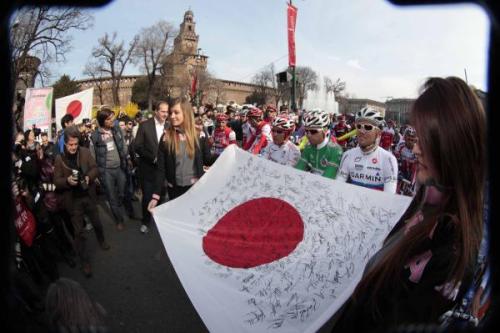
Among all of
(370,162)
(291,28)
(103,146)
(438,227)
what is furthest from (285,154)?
(291,28)

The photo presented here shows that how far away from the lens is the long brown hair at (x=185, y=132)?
14.9 ft

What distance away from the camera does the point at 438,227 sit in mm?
1324

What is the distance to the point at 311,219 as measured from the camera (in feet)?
10.0

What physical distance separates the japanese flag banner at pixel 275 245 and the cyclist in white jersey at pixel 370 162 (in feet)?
3.47

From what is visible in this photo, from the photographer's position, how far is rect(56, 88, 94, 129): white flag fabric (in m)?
9.99

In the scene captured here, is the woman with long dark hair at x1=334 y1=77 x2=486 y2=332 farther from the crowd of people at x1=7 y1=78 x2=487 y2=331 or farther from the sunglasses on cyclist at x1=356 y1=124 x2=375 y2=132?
the sunglasses on cyclist at x1=356 y1=124 x2=375 y2=132

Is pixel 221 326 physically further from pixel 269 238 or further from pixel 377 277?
pixel 377 277

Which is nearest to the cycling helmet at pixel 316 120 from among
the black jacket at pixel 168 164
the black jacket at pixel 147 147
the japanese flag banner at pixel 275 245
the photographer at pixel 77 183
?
the japanese flag banner at pixel 275 245

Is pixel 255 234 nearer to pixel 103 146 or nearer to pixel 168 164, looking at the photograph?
pixel 168 164

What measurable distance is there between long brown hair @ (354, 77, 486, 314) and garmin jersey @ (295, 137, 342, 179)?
334 centimetres

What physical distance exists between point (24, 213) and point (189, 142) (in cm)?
201

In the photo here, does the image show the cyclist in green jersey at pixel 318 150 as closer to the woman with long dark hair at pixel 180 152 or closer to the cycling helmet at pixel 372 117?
the cycling helmet at pixel 372 117

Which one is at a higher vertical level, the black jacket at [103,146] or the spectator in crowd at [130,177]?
the black jacket at [103,146]

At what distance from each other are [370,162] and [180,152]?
94.9 inches
